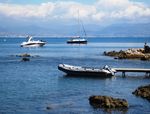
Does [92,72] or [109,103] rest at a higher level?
[92,72]

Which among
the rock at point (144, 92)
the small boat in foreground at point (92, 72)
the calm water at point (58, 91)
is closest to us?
the calm water at point (58, 91)

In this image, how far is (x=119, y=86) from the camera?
5756 centimetres

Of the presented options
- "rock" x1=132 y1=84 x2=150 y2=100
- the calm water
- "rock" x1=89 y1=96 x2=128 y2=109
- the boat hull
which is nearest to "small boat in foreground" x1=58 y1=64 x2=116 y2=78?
the boat hull

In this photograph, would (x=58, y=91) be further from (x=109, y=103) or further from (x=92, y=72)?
(x=92, y=72)

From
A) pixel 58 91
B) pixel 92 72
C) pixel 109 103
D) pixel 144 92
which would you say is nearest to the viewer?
pixel 109 103

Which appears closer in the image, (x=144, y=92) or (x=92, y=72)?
(x=144, y=92)

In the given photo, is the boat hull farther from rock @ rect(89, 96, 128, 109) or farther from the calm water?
rock @ rect(89, 96, 128, 109)

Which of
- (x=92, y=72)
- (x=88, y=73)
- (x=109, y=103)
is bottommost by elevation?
(x=109, y=103)

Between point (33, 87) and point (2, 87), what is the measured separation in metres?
3.88

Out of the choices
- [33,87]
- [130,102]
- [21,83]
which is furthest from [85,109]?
[21,83]

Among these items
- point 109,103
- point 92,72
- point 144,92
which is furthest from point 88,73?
point 109,103

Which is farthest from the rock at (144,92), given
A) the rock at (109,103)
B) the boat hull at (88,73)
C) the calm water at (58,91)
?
the boat hull at (88,73)

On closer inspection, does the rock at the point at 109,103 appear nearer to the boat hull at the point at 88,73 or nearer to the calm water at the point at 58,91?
the calm water at the point at 58,91

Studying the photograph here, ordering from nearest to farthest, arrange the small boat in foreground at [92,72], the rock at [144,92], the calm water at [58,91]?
the calm water at [58,91]
the rock at [144,92]
the small boat in foreground at [92,72]
